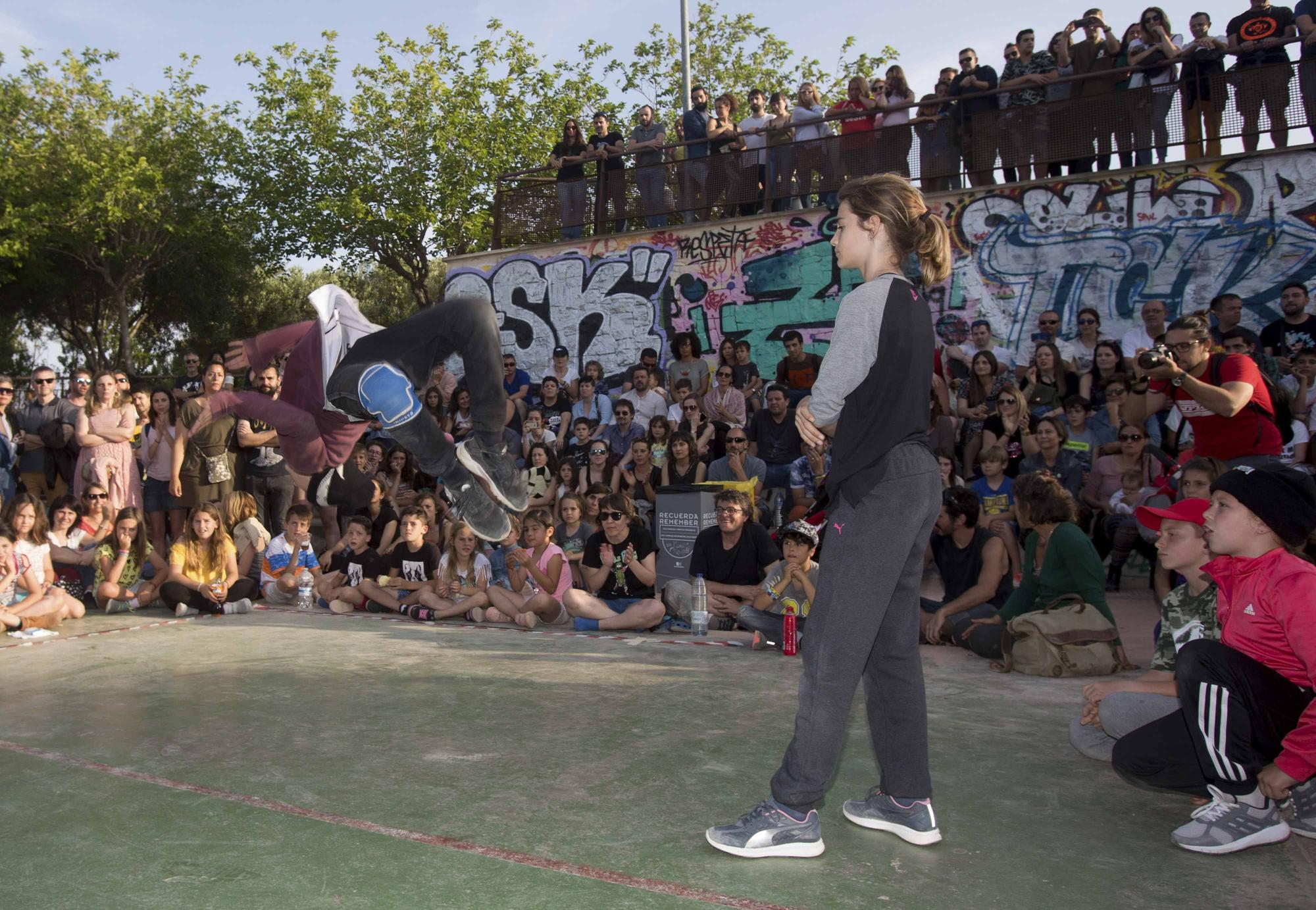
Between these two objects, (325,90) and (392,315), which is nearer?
(325,90)

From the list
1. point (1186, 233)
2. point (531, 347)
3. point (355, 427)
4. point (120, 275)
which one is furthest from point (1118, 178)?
point (120, 275)

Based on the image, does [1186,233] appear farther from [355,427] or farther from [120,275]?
[120,275]

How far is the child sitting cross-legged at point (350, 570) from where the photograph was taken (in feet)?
27.6

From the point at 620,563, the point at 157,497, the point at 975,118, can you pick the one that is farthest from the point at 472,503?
the point at 975,118

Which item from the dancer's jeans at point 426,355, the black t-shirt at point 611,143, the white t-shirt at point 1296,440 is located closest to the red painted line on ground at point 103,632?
the dancer's jeans at point 426,355

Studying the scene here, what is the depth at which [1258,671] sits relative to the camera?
10.1 ft

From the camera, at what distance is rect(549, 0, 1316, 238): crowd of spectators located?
10227 mm

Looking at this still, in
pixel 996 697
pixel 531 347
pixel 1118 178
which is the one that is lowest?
pixel 996 697

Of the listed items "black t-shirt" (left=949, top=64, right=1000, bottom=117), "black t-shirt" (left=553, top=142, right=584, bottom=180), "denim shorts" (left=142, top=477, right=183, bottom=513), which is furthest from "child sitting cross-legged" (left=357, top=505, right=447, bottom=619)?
"black t-shirt" (left=949, top=64, right=1000, bottom=117)

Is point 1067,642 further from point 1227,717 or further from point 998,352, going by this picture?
point 998,352


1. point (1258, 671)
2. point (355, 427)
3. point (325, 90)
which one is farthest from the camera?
point (325, 90)

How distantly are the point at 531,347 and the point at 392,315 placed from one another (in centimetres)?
2302

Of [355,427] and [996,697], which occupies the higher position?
[355,427]

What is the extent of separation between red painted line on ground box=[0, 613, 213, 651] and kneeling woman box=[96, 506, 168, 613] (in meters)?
0.71
